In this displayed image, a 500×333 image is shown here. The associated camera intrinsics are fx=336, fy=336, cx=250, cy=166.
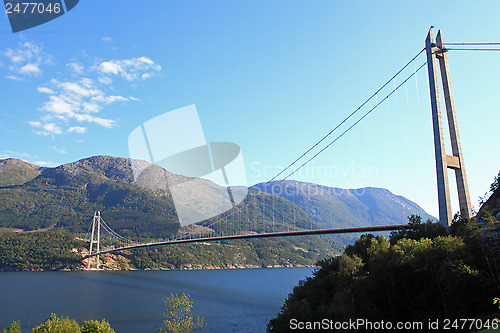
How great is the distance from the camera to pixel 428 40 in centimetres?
2270

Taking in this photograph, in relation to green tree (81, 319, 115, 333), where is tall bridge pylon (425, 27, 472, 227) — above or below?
above

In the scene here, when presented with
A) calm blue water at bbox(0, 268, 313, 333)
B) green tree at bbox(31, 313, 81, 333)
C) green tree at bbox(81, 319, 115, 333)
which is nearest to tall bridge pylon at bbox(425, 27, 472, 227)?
calm blue water at bbox(0, 268, 313, 333)

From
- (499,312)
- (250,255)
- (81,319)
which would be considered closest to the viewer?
(499,312)

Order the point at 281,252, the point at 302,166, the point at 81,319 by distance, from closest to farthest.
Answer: the point at 81,319, the point at 302,166, the point at 281,252

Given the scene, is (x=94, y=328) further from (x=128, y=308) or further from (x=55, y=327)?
(x=128, y=308)

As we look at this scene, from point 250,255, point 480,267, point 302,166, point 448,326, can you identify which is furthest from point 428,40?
point 250,255

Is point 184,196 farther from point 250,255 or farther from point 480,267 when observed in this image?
point 480,267

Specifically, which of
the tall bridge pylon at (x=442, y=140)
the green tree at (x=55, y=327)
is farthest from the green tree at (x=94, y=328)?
the tall bridge pylon at (x=442, y=140)

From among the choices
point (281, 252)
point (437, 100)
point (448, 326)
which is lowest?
point (281, 252)

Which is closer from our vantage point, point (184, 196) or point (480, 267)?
point (480, 267)

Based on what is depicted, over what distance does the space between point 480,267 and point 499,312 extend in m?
3.06

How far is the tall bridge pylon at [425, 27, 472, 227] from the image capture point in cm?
1950

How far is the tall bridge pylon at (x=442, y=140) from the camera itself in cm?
1950

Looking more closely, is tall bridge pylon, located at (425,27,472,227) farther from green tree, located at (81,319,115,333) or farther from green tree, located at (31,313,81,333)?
green tree, located at (31,313,81,333)
